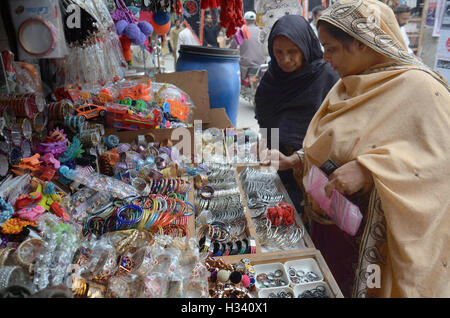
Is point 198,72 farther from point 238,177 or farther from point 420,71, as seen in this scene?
point 420,71

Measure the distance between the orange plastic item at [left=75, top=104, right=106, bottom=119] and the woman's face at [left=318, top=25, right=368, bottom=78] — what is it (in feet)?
5.98

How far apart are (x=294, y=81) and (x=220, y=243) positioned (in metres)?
1.44

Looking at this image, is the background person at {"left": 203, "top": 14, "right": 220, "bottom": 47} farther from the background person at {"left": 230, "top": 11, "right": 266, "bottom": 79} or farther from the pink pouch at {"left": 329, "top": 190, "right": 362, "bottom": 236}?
the pink pouch at {"left": 329, "top": 190, "right": 362, "bottom": 236}

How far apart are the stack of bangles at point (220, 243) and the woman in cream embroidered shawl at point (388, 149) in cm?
51

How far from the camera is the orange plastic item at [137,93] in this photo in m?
2.90

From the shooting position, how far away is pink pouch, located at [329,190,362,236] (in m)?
1.36

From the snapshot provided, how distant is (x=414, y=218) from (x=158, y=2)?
119 inches

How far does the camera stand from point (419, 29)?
27.5 feet

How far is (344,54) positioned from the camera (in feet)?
5.11

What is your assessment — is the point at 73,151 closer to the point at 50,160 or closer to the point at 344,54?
the point at 50,160

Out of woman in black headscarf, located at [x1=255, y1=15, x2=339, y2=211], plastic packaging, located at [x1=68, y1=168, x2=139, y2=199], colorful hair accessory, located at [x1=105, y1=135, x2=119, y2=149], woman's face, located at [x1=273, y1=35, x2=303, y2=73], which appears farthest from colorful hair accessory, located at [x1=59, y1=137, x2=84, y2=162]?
woman's face, located at [x1=273, y1=35, x2=303, y2=73]

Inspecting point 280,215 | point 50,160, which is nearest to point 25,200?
point 50,160

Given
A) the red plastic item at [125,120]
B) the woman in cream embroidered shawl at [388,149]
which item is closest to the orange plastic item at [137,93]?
the red plastic item at [125,120]
